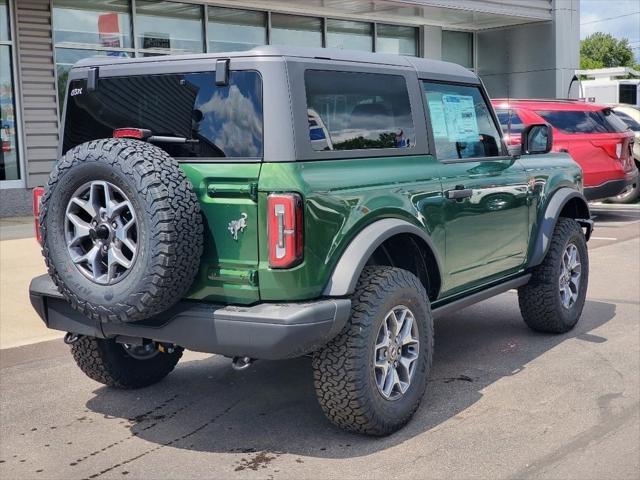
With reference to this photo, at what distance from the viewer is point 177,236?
154 inches

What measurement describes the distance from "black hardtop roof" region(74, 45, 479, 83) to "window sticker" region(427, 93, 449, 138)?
0.14 metres

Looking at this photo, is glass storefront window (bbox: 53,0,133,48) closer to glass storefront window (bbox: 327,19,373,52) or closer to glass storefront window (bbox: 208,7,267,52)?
glass storefront window (bbox: 208,7,267,52)

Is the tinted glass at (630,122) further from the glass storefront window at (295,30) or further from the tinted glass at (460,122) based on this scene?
the tinted glass at (460,122)

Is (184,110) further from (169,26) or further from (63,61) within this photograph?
(169,26)

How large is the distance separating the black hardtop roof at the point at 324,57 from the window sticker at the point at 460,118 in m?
0.14

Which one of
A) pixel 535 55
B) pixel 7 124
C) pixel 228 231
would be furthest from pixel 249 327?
pixel 535 55

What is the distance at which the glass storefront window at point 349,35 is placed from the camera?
18.7 metres

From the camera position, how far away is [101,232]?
161 inches

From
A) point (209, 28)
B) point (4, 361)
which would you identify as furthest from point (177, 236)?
point (209, 28)

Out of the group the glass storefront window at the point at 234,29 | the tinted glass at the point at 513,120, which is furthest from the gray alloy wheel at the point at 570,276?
the glass storefront window at the point at 234,29

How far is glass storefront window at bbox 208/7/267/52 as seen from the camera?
16.2 m

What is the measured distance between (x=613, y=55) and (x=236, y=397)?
100303mm

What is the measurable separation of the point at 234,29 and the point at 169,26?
1537mm

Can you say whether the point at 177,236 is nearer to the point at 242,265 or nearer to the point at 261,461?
the point at 242,265
